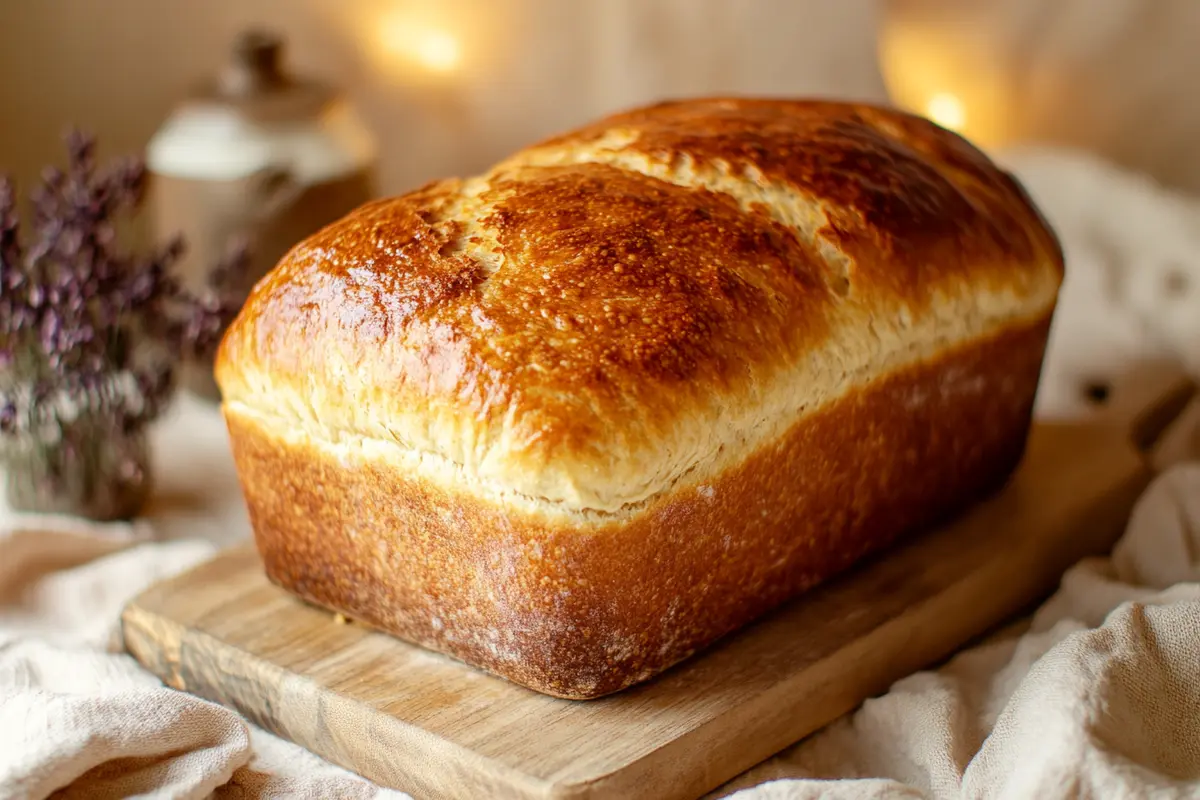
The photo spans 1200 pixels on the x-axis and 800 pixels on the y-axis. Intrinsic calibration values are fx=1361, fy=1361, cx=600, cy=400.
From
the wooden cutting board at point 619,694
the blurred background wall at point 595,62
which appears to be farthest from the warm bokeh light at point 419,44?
the wooden cutting board at point 619,694

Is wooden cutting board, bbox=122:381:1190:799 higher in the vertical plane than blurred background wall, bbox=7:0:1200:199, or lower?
lower

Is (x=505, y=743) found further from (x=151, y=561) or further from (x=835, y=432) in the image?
(x=151, y=561)

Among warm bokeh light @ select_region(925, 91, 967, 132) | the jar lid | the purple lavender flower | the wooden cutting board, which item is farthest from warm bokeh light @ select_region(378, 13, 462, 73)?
the wooden cutting board

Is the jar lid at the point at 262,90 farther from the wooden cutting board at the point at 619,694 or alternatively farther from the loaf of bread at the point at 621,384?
the wooden cutting board at the point at 619,694

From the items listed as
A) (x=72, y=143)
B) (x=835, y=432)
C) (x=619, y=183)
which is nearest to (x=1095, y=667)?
(x=835, y=432)

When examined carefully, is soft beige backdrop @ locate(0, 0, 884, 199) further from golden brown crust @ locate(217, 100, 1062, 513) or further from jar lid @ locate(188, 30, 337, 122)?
golden brown crust @ locate(217, 100, 1062, 513)
